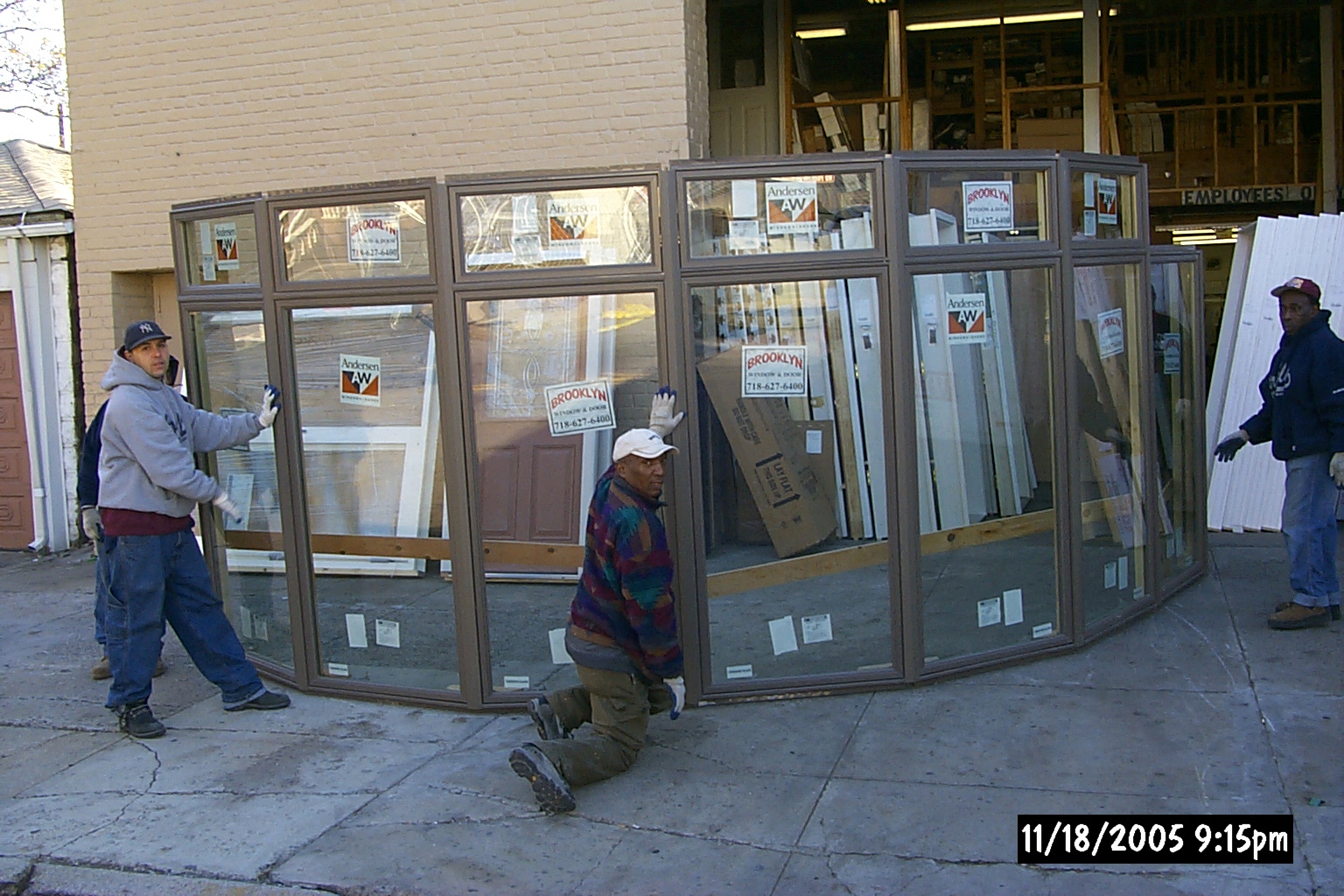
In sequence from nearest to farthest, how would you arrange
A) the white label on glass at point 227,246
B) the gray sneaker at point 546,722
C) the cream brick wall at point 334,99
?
the gray sneaker at point 546,722 → the white label on glass at point 227,246 → the cream brick wall at point 334,99

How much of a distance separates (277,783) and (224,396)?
2.51m

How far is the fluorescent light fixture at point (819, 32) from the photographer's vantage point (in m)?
11.9

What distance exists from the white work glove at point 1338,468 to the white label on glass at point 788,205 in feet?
9.95

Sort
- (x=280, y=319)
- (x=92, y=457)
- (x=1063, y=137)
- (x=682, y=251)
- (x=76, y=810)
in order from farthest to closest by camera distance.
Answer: (x=1063, y=137) → (x=92, y=457) → (x=280, y=319) → (x=682, y=251) → (x=76, y=810)

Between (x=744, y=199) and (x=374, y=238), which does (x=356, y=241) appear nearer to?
(x=374, y=238)

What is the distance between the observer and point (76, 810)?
505cm

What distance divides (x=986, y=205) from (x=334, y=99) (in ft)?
17.4

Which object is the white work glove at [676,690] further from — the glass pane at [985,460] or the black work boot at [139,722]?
the black work boot at [139,722]

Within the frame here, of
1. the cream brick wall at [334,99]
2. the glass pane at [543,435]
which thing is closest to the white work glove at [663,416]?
the glass pane at [543,435]

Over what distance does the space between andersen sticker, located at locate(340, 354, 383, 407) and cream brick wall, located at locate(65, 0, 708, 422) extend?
2.82 m

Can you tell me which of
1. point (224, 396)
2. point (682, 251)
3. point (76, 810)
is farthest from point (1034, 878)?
point (224, 396)

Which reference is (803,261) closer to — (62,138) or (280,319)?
(280,319)

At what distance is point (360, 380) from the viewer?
20.5ft

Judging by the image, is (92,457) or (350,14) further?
(350,14)
